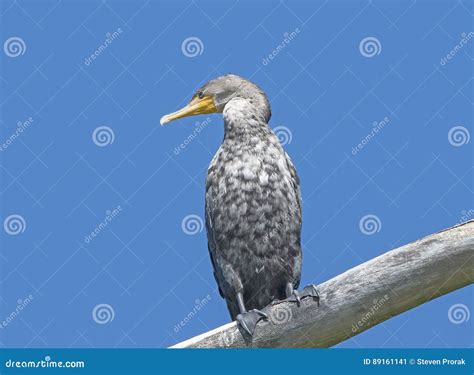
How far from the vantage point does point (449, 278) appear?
6.77m

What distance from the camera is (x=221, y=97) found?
329 inches

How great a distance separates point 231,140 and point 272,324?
1.89m

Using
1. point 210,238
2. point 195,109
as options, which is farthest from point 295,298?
point 195,109

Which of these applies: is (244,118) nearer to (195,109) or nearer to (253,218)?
(195,109)

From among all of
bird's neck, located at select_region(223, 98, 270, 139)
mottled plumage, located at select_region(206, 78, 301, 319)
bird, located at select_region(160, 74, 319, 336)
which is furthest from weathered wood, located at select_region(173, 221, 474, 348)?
bird's neck, located at select_region(223, 98, 270, 139)

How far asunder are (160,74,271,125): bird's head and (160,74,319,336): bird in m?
0.16

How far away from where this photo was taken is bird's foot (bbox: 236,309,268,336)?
23.2ft

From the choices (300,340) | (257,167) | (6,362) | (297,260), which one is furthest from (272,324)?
(6,362)

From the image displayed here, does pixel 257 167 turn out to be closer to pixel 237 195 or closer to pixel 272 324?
pixel 237 195

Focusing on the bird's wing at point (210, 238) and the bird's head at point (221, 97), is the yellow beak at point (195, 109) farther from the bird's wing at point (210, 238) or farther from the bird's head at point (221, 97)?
the bird's wing at point (210, 238)

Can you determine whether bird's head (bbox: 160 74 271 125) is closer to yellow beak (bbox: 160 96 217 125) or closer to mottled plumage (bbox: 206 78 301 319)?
yellow beak (bbox: 160 96 217 125)

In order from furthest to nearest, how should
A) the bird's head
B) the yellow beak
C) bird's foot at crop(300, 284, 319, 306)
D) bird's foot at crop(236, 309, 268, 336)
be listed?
the yellow beak
the bird's head
bird's foot at crop(236, 309, 268, 336)
bird's foot at crop(300, 284, 319, 306)

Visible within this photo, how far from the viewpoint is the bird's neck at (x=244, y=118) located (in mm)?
7918

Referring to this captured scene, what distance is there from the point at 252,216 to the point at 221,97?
1436 mm
